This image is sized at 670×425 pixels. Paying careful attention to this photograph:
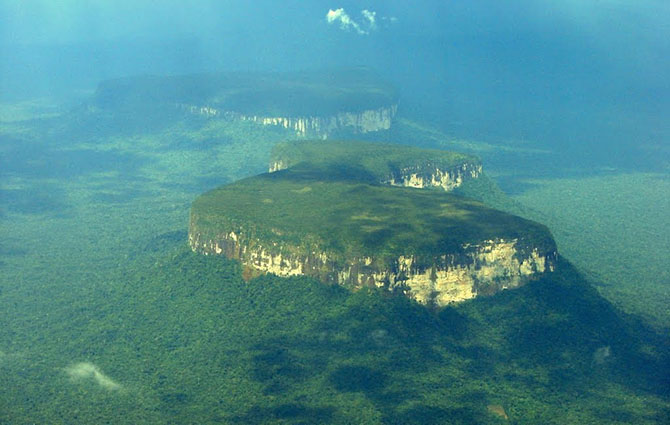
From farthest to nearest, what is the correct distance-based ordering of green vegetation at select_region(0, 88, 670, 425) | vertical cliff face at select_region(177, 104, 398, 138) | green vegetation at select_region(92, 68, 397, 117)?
green vegetation at select_region(92, 68, 397, 117) → vertical cliff face at select_region(177, 104, 398, 138) → green vegetation at select_region(0, 88, 670, 425)

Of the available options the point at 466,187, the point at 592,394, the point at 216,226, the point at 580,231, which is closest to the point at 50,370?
the point at 216,226

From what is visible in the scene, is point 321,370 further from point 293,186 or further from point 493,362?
point 293,186

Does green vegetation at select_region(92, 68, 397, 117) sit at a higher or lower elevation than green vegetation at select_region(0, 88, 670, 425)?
higher

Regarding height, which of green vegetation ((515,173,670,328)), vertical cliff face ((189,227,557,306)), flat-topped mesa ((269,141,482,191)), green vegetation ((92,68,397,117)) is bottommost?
green vegetation ((515,173,670,328))

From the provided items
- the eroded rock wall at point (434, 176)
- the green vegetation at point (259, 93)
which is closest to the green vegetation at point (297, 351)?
the eroded rock wall at point (434, 176)

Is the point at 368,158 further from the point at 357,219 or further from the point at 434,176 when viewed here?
the point at 357,219

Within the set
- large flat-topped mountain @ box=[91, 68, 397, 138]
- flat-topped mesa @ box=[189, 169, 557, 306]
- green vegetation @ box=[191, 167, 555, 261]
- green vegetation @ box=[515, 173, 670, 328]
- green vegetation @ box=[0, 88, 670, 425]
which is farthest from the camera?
large flat-topped mountain @ box=[91, 68, 397, 138]

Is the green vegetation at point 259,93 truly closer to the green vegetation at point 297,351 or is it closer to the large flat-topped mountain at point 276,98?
the large flat-topped mountain at point 276,98

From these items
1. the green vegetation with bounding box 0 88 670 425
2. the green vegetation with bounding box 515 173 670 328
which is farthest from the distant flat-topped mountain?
the green vegetation with bounding box 515 173 670 328

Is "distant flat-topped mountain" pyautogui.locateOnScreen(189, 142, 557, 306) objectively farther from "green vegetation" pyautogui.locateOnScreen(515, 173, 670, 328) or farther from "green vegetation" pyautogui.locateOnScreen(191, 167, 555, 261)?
"green vegetation" pyautogui.locateOnScreen(515, 173, 670, 328)
